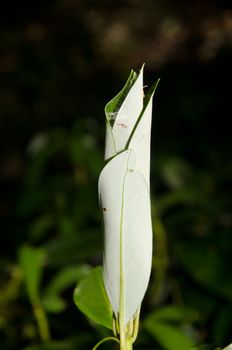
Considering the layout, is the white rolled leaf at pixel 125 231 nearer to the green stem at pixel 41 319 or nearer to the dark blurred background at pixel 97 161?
the dark blurred background at pixel 97 161

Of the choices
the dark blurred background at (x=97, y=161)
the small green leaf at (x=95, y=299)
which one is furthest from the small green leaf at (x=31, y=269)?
the small green leaf at (x=95, y=299)

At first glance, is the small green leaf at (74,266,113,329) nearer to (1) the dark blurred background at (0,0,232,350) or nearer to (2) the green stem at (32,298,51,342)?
(1) the dark blurred background at (0,0,232,350)

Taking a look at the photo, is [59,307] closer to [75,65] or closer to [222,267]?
[222,267]

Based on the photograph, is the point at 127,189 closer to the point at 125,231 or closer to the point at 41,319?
the point at 125,231

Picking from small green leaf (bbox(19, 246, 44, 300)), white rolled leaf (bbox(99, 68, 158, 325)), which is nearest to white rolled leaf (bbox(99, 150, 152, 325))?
white rolled leaf (bbox(99, 68, 158, 325))

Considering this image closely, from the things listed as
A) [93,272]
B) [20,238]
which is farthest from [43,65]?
[93,272]

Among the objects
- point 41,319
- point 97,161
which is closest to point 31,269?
point 41,319
